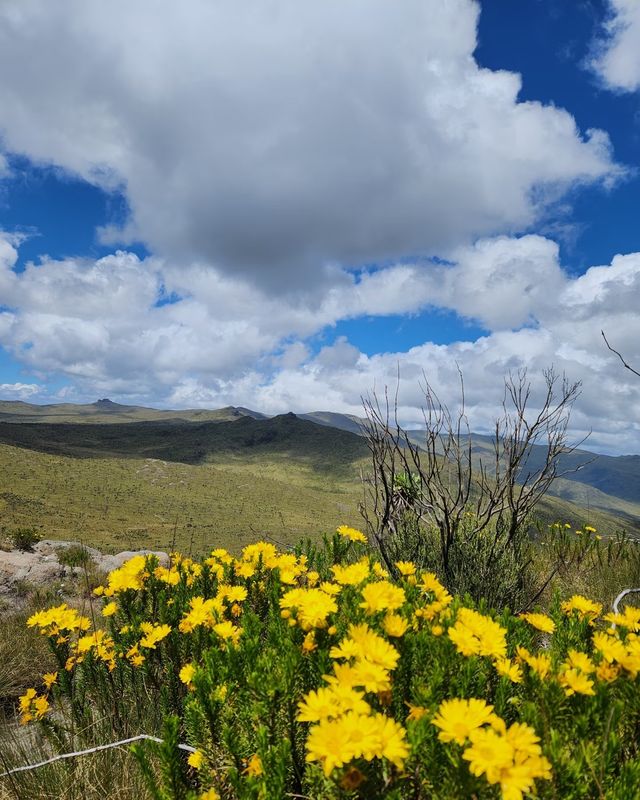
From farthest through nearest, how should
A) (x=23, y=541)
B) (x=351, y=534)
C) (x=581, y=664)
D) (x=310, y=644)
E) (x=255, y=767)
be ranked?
(x=23, y=541)
(x=351, y=534)
(x=310, y=644)
(x=581, y=664)
(x=255, y=767)

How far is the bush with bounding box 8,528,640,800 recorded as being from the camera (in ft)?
3.70

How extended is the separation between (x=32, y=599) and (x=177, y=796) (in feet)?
24.7

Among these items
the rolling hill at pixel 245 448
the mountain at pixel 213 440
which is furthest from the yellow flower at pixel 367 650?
the mountain at pixel 213 440

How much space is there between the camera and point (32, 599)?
24.0 ft

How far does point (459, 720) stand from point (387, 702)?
13.7 inches

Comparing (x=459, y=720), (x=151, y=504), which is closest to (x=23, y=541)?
(x=459, y=720)

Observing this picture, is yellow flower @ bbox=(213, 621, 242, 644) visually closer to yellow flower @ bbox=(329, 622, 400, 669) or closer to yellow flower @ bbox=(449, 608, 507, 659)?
yellow flower @ bbox=(329, 622, 400, 669)

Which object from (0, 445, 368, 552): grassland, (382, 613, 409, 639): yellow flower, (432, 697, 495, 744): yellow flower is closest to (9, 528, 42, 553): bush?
(0, 445, 368, 552): grassland

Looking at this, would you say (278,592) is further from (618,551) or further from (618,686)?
(618,551)

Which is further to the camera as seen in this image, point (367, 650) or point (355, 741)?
point (367, 650)

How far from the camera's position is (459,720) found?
1.15m

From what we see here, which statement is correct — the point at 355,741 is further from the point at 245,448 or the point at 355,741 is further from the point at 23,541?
the point at 245,448

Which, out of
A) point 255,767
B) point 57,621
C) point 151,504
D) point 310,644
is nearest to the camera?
point 255,767

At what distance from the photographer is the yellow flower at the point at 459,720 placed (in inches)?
43.7
